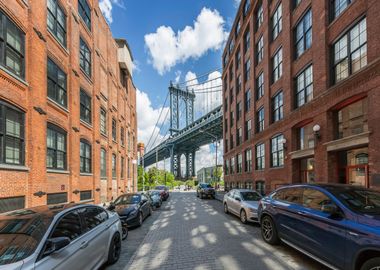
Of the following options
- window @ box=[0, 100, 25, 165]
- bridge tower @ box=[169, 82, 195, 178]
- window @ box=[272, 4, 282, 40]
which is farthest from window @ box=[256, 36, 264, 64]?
bridge tower @ box=[169, 82, 195, 178]

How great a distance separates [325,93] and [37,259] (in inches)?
527

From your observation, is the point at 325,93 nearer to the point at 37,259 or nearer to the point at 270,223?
the point at 270,223

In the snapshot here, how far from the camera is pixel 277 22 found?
20609 millimetres

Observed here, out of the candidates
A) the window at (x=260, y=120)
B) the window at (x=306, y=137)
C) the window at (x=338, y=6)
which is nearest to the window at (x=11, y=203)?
the window at (x=306, y=137)

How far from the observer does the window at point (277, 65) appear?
1970cm

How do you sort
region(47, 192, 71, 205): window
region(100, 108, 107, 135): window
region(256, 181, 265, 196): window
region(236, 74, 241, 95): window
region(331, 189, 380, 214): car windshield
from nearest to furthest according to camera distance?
region(331, 189, 380, 214): car windshield, region(47, 192, 71, 205): window, region(100, 108, 107, 135): window, region(256, 181, 265, 196): window, region(236, 74, 241, 95): window

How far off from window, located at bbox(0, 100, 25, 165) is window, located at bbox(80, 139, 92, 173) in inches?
249

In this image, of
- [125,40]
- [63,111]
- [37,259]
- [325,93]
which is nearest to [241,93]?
[125,40]

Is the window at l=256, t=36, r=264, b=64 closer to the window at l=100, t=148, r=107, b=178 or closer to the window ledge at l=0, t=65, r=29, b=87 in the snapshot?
the window at l=100, t=148, r=107, b=178

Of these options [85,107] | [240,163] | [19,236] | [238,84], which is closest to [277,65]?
[238,84]

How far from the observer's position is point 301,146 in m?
16.4

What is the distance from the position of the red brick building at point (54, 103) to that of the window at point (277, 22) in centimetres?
1350

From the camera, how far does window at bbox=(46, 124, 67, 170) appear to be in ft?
40.0

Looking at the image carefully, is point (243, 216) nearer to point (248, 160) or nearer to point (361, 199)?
point (361, 199)
